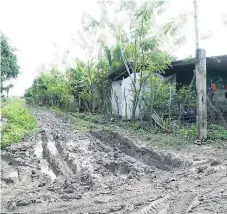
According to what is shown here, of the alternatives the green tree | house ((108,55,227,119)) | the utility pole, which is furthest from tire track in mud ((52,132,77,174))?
the green tree

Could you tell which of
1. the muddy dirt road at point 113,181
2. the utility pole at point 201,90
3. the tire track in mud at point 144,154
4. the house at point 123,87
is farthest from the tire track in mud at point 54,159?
the house at point 123,87

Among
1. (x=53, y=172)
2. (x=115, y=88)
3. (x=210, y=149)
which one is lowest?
(x=53, y=172)

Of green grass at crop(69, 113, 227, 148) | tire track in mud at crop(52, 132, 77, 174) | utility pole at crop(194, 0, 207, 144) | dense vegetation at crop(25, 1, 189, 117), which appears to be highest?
dense vegetation at crop(25, 1, 189, 117)

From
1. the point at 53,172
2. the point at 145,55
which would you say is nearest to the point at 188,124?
the point at 145,55

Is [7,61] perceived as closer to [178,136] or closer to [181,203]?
[178,136]

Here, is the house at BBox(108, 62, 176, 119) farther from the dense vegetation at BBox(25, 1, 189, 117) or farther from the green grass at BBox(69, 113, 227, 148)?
the green grass at BBox(69, 113, 227, 148)

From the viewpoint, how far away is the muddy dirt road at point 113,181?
14.1 feet

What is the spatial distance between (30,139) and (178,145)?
589 centimetres

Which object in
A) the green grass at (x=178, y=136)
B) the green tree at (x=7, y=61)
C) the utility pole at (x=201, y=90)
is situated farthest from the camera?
the green tree at (x=7, y=61)

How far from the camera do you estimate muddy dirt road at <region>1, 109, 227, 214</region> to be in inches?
170

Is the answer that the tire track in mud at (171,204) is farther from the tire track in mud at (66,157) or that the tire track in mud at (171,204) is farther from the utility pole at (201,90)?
the utility pole at (201,90)

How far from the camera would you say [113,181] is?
18.7 ft

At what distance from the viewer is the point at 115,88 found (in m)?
19.3

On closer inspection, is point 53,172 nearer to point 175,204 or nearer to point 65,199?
point 65,199
